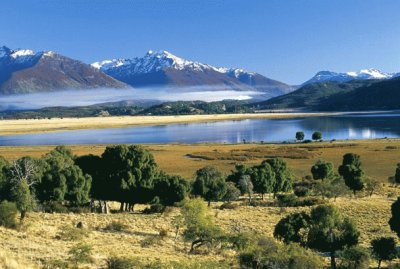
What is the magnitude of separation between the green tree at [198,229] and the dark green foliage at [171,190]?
14571 millimetres

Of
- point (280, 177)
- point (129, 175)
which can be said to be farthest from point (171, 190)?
point (280, 177)

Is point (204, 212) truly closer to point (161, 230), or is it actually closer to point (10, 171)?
point (161, 230)

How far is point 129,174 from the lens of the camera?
165 feet

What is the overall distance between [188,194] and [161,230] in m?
14.3

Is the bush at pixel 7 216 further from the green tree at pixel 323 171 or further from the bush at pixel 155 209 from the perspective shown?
the green tree at pixel 323 171

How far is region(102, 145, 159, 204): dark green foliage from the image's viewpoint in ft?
165

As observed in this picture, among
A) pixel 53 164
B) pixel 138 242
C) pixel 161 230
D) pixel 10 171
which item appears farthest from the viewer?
pixel 53 164

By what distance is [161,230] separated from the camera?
122 feet

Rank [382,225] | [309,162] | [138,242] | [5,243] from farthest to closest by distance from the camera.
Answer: [309,162] < [382,225] < [138,242] < [5,243]

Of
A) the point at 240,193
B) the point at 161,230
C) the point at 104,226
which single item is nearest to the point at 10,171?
the point at 104,226

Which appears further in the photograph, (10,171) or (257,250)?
(10,171)

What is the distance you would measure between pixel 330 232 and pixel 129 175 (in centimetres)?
2479

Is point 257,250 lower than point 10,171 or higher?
lower

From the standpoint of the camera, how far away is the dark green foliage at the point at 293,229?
34.1 metres
